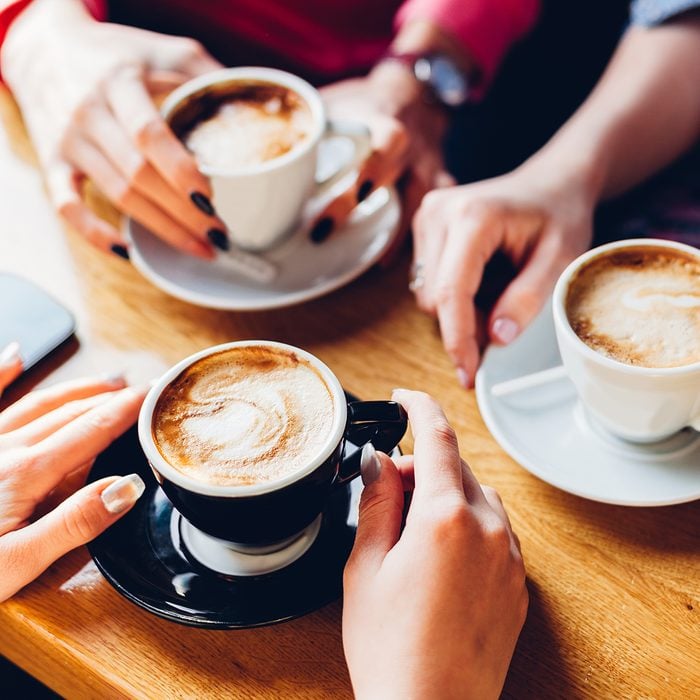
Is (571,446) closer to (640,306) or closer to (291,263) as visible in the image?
(640,306)

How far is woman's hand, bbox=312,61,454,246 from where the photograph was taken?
104 cm

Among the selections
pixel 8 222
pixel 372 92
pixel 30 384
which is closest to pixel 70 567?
pixel 30 384

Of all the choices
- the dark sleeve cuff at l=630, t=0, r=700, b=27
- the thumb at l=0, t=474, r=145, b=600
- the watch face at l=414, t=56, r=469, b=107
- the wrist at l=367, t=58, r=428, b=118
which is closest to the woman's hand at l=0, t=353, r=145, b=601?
the thumb at l=0, t=474, r=145, b=600

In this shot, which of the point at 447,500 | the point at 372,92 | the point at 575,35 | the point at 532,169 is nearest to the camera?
the point at 447,500

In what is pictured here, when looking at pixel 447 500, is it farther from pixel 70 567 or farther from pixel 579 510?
pixel 70 567

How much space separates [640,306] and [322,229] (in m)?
0.44

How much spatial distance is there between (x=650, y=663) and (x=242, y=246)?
2.22 ft

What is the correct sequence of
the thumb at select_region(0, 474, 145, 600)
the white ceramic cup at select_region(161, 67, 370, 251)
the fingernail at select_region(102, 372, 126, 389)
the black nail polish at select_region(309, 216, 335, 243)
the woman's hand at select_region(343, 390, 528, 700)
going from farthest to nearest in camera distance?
1. the black nail polish at select_region(309, 216, 335, 243)
2. the white ceramic cup at select_region(161, 67, 370, 251)
3. the fingernail at select_region(102, 372, 126, 389)
4. the thumb at select_region(0, 474, 145, 600)
5. the woman's hand at select_region(343, 390, 528, 700)

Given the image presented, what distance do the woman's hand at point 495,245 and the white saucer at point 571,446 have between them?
0.04m

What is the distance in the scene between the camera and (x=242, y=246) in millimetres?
1033

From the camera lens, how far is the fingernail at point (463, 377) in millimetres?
855

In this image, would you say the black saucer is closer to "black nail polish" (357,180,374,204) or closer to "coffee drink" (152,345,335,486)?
"coffee drink" (152,345,335,486)

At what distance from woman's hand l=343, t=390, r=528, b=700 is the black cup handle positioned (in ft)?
0.06

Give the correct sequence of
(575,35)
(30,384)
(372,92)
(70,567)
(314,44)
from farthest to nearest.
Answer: (575,35), (314,44), (372,92), (30,384), (70,567)
